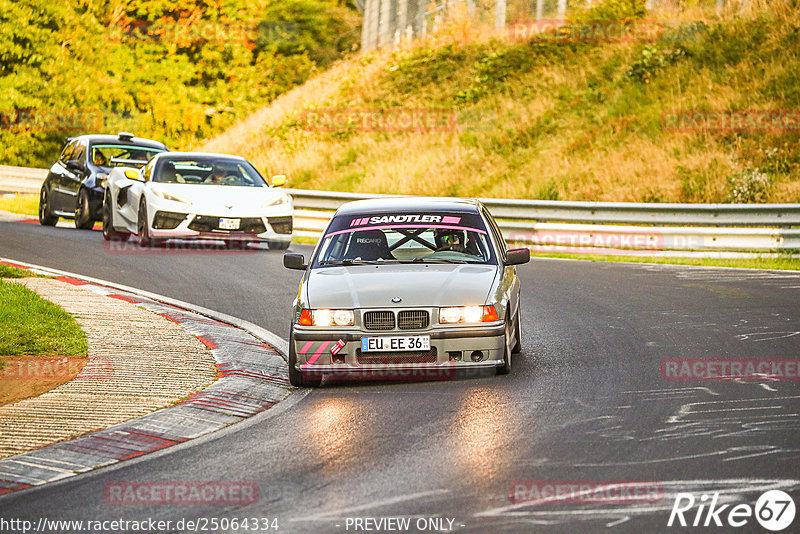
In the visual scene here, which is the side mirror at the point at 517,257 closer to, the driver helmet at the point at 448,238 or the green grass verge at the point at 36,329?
the driver helmet at the point at 448,238

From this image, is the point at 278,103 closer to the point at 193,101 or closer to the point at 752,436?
the point at 193,101

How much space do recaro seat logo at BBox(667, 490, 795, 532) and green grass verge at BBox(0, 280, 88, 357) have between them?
6.07 meters

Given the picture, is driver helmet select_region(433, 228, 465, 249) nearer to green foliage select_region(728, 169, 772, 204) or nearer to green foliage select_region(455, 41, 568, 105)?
green foliage select_region(728, 169, 772, 204)

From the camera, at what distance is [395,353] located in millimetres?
9367

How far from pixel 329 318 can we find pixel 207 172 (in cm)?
1097

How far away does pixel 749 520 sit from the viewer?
572 centimetres

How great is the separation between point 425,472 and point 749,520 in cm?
184

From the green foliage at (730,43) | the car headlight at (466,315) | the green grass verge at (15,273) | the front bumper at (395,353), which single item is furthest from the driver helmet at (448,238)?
the green foliage at (730,43)

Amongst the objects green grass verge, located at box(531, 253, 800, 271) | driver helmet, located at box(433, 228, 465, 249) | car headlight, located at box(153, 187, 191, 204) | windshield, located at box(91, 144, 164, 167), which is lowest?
green grass verge, located at box(531, 253, 800, 271)

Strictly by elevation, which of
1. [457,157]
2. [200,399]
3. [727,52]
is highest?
[727,52]

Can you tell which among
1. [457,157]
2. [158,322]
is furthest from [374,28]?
[158,322]

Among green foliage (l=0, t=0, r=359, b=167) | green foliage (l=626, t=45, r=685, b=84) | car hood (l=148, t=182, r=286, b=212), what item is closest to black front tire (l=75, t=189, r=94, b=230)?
car hood (l=148, t=182, r=286, b=212)

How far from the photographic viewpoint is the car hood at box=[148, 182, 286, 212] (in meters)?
18.7

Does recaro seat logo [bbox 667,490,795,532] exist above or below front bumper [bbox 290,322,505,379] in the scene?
below
